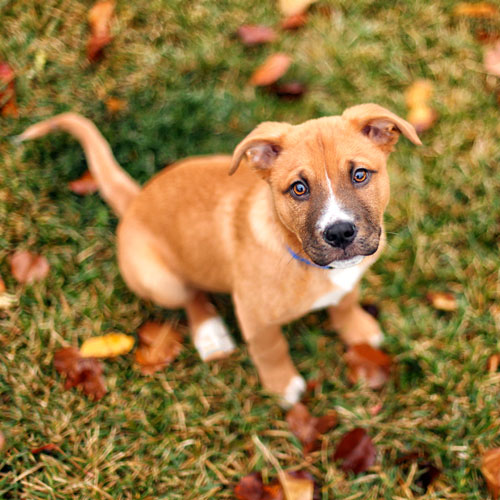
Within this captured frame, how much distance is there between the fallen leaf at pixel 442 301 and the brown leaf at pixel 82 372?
2.47 m

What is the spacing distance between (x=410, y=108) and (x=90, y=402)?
3.52m

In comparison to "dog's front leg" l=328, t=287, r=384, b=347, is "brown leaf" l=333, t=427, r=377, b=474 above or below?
below

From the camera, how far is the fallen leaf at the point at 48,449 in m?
3.61

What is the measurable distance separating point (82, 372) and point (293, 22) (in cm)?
357

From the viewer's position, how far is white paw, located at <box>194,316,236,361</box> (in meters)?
4.00

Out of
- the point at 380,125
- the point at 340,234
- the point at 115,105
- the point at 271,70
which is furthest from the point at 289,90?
the point at 340,234

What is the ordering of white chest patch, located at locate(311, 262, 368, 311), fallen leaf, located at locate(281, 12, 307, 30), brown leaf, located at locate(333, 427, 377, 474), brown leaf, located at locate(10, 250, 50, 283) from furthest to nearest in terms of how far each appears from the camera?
fallen leaf, located at locate(281, 12, 307, 30), brown leaf, located at locate(10, 250, 50, 283), brown leaf, located at locate(333, 427, 377, 474), white chest patch, located at locate(311, 262, 368, 311)

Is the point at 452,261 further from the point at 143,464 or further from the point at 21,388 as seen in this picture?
the point at 21,388

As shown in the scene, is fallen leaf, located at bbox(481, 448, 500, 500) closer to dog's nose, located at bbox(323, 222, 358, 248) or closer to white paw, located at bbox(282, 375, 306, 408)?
white paw, located at bbox(282, 375, 306, 408)

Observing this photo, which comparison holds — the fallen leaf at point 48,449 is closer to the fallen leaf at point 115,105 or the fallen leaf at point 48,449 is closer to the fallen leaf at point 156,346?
the fallen leaf at point 156,346

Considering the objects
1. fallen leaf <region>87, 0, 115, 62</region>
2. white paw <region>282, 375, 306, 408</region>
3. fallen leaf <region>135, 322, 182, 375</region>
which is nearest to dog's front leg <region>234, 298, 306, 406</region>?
white paw <region>282, 375, 306, 408</region>

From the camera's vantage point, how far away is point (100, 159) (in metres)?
4.03

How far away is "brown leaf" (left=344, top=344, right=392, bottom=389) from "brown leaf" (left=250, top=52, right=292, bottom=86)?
2.47 metres

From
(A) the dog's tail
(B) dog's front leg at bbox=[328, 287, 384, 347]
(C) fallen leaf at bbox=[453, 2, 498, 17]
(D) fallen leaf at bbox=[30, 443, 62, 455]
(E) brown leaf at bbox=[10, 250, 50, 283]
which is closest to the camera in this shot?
(D) fallen leaf at bbox=[30, 443, 62, 455]
